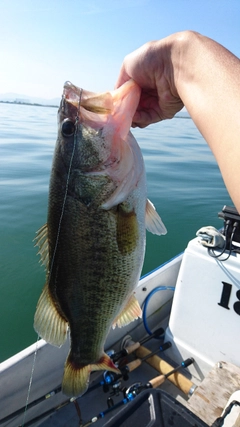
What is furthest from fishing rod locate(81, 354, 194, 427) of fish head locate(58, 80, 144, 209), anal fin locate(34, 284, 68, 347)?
fish head locate(58, 80, 144, 209)

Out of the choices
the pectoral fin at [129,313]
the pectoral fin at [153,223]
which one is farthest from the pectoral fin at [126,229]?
the pectoral fin at [129,313]

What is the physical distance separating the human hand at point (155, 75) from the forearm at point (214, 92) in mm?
85

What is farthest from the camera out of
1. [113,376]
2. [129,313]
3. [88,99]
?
[113,376]

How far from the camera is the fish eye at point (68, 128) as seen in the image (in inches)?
61.0

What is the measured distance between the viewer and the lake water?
4.58 meters

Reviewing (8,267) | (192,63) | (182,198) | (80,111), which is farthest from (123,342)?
(182,198)

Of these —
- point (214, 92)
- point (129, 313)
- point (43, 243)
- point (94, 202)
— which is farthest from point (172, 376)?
point (214, 92)

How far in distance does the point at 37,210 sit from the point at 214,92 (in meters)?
6.85

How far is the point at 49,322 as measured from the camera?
1.69 metres

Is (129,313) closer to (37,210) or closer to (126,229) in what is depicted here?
(126,229)

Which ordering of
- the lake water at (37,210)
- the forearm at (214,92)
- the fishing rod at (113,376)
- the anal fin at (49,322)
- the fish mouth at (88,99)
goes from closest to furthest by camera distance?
1. the forearm at (214,92)
2. the fish mouth at (88,99)
3. the anal fin at (49,322)
4. the fishing rod at (113,376)
5. the lake water at (37,210)

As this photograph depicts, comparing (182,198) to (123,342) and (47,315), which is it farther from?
(47,315)

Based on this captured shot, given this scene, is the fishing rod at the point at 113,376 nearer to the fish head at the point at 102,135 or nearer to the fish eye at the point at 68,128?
the fish head at the point at 102,135

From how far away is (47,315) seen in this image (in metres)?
1.68
